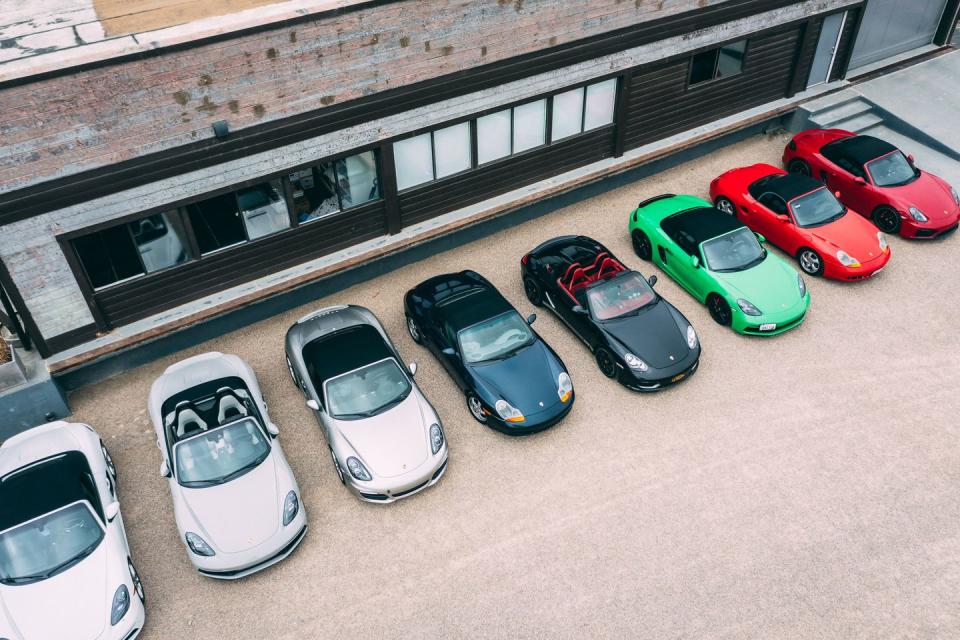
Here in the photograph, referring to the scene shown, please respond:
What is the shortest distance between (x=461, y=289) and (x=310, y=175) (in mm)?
3561

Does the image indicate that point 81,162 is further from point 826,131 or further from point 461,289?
point 826,131

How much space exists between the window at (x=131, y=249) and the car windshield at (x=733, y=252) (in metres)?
9.58

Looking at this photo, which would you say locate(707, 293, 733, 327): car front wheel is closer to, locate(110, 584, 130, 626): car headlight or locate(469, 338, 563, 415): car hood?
locate(469, 338, 563, 415): car hood

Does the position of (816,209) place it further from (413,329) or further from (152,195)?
(152,195)

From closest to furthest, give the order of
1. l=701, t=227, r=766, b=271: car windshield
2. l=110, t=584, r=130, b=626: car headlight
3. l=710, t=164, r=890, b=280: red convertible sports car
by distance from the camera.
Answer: l=110, t=584, r=130, b=626: car headlight, l=701, t=227, r=766, b=271: car windshield, l=710, t=164, r=890, b=280: red convertible sports car

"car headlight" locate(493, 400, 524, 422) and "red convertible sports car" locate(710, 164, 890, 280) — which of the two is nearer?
"car headlight" locate(493, 400, 524, 422)

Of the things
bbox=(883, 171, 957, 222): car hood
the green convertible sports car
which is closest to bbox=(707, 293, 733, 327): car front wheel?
the green convertible sports car

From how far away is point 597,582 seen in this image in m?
9.48

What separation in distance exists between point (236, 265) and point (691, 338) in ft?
27.3

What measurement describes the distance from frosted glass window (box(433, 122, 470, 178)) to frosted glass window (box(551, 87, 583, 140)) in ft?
7.24

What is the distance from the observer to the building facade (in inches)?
409

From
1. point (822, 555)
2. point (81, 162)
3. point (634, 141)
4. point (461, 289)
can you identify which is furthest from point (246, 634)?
point (634, 141)

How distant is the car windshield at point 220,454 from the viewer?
381 inches

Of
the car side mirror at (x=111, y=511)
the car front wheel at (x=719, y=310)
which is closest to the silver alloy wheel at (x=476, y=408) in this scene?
the car front wheel at (x=719, y=310)
